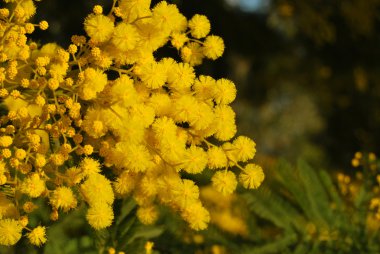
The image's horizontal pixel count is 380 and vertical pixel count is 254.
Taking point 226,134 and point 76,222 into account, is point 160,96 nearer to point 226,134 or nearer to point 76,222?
point 226,134

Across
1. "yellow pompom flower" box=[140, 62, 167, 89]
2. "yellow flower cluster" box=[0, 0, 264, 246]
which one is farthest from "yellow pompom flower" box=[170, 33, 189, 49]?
"yellow pompom flower" box=[140, 62, 167, 89]

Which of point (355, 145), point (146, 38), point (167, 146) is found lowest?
point (355, 145)

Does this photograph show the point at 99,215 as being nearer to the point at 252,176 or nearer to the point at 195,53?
the point at 252,176

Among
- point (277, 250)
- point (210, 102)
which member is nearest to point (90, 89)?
point (210, 102)

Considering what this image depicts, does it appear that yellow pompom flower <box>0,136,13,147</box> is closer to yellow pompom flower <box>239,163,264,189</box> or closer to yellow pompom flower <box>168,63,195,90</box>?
yellow pompom flower <box>168,63,195,90</box>

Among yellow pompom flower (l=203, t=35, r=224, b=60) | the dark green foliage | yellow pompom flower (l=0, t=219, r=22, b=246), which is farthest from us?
the dark green foliage

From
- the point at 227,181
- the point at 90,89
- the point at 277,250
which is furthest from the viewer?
the point at 277,250

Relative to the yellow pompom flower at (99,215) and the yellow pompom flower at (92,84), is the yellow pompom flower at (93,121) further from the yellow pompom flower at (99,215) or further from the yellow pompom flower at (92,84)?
the yellow pompom flower at (99,215)

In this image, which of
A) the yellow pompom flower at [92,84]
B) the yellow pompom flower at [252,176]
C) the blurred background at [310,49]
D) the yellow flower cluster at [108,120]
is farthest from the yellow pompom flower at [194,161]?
the blurred background at [310,49]
